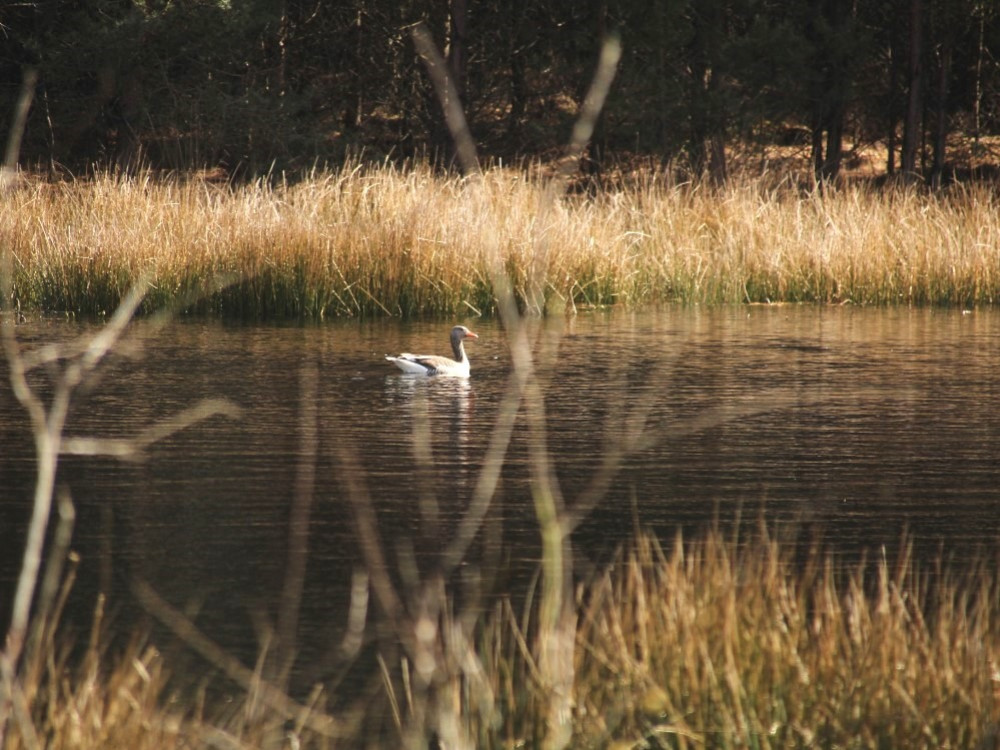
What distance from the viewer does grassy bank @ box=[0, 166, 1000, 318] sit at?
1675 centimetres

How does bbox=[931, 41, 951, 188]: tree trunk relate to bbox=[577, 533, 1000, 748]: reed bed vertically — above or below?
above

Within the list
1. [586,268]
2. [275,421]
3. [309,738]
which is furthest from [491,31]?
[309,738]

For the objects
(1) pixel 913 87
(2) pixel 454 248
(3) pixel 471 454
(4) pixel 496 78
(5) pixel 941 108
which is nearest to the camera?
(3) pixel 471 454

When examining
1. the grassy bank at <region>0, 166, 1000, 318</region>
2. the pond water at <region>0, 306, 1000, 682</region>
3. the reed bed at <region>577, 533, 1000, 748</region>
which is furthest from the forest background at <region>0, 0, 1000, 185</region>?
the reed bed at <region>577, 533, 1000, 748</region>

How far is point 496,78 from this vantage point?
35.4 m

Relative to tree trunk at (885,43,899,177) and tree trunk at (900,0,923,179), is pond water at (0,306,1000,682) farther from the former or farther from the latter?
tree trunk at (885,43,899,177)

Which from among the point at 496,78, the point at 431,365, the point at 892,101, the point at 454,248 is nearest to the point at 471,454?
the point at 431,365

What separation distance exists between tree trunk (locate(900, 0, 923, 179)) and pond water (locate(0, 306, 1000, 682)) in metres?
17.0

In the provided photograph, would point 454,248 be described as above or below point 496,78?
below

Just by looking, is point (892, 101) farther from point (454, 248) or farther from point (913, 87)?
point (454, 248)

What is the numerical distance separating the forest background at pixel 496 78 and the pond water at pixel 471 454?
500 inches

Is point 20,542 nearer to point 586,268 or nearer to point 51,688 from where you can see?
point 51,688

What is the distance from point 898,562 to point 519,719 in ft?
7.28

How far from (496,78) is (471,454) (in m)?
27.2
